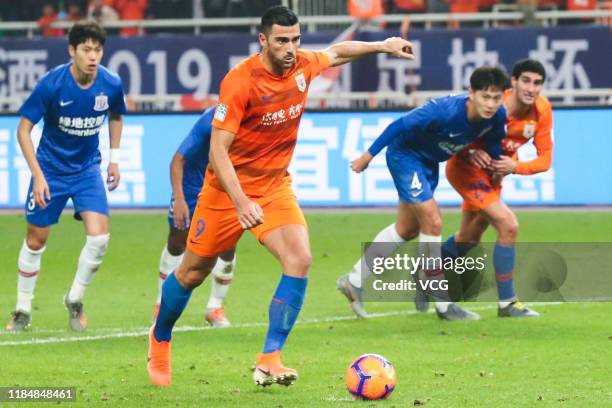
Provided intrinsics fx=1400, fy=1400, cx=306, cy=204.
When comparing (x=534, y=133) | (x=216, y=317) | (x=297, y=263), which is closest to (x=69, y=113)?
(x=216, y=317)

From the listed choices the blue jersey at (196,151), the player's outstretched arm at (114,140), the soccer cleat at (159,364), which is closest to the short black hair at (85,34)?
the player's outstretched arm at (114,140)

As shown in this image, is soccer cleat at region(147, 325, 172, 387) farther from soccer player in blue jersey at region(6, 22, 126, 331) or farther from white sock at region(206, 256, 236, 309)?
white sock at region(206, 256, 236, 309)

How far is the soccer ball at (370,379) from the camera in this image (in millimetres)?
7508

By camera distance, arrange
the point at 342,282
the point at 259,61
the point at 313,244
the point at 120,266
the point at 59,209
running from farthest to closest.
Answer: the point at 313,244
the point at 120,266
the point at 342,282
the point at 59,209
the point at 259,61

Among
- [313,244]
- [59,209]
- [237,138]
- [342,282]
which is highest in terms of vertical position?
[237,138]

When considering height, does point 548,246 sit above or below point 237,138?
below

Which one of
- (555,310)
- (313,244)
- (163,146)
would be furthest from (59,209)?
(163,146)

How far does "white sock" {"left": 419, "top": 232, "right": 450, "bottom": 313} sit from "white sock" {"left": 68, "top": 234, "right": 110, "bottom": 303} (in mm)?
2478

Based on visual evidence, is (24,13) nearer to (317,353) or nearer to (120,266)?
(120,266)

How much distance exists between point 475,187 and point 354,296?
1.33 metres

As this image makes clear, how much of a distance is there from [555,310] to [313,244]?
4959 millimetres

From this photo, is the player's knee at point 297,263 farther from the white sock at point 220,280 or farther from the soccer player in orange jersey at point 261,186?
the white sock at point 220,280

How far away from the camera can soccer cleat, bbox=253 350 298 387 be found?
7.43 m

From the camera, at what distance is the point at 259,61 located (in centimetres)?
796
